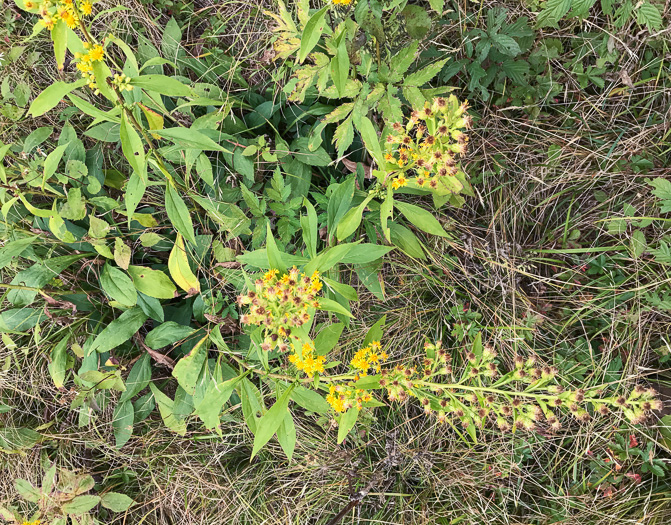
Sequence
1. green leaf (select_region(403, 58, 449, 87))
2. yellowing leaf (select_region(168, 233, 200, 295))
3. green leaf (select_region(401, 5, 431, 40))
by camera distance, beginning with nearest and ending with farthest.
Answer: green leaf (select_region(403, 58, 449, 87)) → green leaf (select_region(401, 5, 431, 40)) → yellowing leaf (select_region(168, 233, 200, 295))

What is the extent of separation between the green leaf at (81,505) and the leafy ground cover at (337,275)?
0.02m

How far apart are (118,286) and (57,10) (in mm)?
1371

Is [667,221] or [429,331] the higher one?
[667,221]

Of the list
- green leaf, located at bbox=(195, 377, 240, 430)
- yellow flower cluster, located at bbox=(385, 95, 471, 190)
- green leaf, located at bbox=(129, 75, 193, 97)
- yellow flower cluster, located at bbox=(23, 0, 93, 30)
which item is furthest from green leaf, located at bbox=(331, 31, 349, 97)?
green leaf, located at bbox=(195, 377, 240, 430)

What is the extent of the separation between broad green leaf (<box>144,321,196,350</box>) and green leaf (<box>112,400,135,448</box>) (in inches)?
22.8

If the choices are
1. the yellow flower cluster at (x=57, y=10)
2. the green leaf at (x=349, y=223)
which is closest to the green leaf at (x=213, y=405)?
the green leaf at (x=349, y=223)

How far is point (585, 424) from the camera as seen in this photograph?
108 inches

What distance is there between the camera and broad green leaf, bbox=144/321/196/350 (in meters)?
2.43

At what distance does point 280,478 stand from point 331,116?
230 cm

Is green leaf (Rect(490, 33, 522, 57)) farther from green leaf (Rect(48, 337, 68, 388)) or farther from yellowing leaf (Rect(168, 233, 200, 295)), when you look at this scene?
green leaf (Rect(48, 337, 68, 388))

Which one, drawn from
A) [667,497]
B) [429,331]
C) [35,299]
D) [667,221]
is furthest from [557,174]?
[35,299]

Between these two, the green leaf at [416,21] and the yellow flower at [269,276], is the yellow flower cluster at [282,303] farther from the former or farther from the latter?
the green leaf at [416,21]

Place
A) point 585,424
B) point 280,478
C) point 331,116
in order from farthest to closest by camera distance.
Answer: point 280,478, point 585,424, point 331,116

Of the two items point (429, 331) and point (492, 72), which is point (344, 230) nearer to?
point (429, 331)
